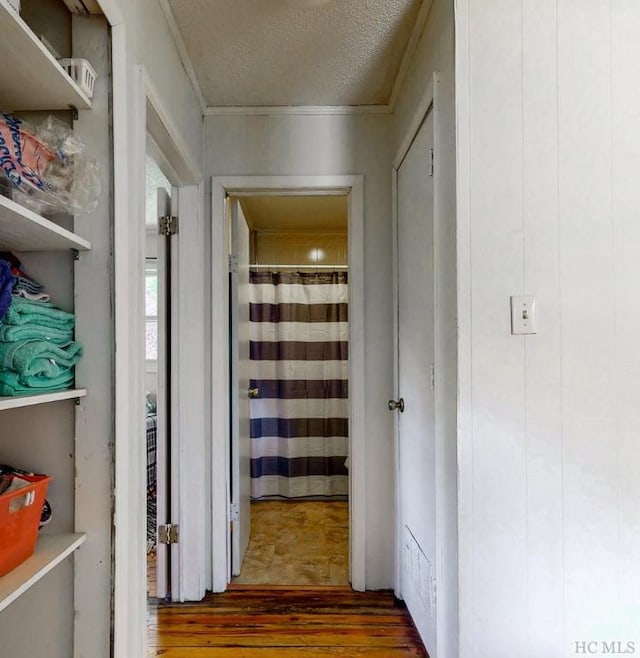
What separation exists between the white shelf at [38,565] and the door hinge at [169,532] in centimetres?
106

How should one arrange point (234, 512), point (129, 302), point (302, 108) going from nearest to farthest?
point (129, 302) < point (302, 108) < point (234, 512)

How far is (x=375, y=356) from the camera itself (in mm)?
2201

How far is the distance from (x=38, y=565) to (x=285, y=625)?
4.37 feet

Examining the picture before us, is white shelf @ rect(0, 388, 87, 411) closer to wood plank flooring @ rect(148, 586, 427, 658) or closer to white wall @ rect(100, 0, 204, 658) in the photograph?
white wall @ rect(100, 0, 204, 658)

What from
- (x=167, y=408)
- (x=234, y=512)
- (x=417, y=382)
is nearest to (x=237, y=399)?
(x=167, y=408)

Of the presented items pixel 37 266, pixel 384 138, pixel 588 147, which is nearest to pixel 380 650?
pixel 37 266

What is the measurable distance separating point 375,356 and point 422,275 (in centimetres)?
64

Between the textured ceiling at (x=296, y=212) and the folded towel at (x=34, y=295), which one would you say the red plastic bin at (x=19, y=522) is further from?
the textured ceiling at (x=296, y=212)

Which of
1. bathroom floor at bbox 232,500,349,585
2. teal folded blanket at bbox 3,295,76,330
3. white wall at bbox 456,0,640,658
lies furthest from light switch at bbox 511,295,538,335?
bathroom floor at bbox 232,500,349,585

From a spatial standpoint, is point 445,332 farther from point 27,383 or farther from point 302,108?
point 302,108

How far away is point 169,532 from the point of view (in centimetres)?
207

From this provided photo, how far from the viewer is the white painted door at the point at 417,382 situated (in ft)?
5.18

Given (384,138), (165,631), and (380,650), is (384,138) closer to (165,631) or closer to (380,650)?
(380,650)

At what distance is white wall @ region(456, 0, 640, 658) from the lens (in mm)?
1296
